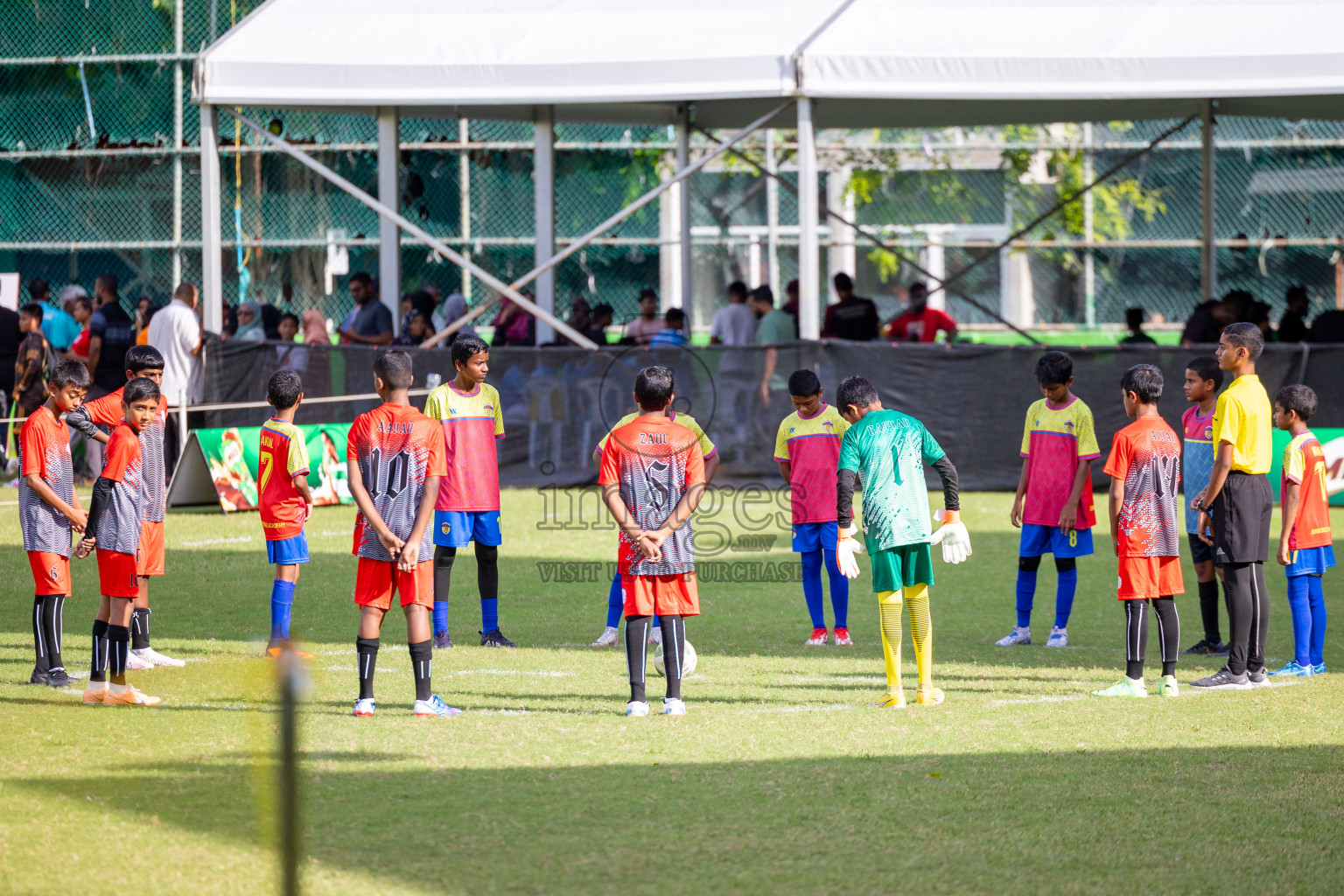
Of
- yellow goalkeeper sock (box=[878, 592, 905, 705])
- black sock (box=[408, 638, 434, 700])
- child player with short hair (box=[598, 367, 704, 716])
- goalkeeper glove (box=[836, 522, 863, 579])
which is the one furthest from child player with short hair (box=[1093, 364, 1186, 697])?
black sock (box=[408, 638, 434, 700])

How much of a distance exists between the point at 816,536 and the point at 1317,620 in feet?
9.38

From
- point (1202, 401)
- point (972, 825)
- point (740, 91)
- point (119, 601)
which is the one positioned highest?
point (740, 91)

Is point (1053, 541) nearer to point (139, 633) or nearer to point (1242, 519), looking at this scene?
point (1242, 519)

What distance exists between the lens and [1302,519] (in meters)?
8.14

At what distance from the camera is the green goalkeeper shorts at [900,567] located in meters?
7.48

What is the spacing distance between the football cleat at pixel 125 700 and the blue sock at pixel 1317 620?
6.01 metres

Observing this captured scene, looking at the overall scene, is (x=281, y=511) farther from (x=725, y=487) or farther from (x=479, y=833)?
(x=725, y=487)

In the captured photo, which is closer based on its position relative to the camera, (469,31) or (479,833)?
(479,833)

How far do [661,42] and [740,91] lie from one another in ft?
3.73

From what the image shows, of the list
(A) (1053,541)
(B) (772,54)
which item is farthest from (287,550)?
(B) (772,54)

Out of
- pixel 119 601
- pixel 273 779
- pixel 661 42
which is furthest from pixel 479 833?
pixel 661 42

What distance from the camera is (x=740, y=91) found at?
1605 cm

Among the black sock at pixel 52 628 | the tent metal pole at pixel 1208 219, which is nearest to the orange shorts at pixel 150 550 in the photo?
the black sock at pixel 52 628

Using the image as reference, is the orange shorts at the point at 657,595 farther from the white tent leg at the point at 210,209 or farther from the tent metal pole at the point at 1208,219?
the tent metal pole at the point at 1208,219
